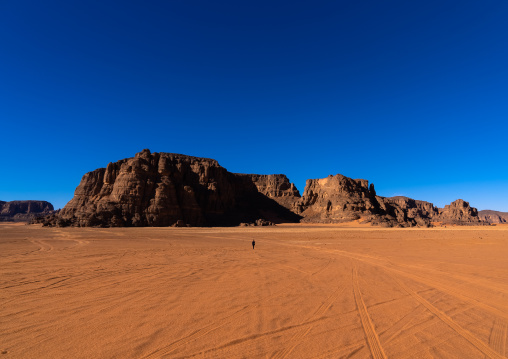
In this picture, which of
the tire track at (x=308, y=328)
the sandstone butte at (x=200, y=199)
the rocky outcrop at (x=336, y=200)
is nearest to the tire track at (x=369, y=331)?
the tire track at (x=308, y=328)

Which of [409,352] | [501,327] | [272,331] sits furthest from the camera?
[501,327]

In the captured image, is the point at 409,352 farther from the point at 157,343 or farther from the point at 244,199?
the point at 244,199

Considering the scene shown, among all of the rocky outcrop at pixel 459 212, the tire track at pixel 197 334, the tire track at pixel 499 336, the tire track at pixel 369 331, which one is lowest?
the tire track at pixel 499 336

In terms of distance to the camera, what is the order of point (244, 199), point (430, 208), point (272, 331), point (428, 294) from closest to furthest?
point (272, 331) → point (428, 294) → point (244, 199) → point (430, 208)

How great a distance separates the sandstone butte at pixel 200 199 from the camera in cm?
4962

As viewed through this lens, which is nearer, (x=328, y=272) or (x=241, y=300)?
(x=241, y=300)

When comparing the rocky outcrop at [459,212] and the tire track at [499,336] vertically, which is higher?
the rocky outcrop at [459,212]

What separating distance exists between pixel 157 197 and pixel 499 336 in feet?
173

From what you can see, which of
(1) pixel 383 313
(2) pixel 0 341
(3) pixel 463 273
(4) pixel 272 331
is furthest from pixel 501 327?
(2) pixel 0 341

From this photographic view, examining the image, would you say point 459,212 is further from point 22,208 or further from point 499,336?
point 22,208

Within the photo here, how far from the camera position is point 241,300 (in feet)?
18.0

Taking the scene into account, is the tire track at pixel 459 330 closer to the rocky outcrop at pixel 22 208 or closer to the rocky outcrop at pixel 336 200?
the rocky outcrop at pixel 336 200

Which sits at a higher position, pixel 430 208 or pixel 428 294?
pixel 430 208

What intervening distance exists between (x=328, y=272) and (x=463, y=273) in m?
4.20
